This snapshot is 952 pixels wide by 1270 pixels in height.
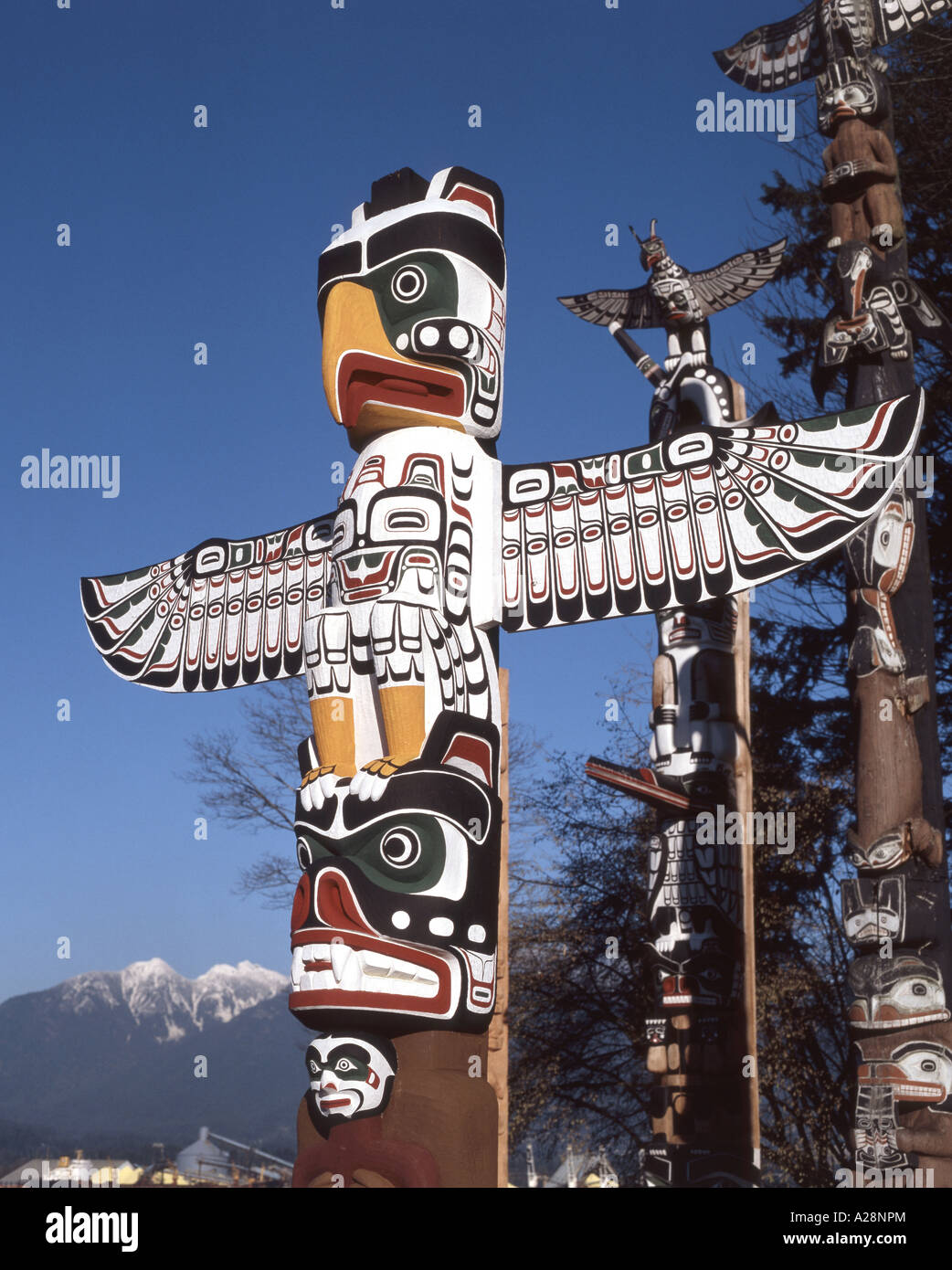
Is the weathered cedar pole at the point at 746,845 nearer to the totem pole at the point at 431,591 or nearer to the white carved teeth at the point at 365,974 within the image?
the totem pole at the point at 431,591

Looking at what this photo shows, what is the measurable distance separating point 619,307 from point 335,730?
244 inches

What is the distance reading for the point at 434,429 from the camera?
6.79m

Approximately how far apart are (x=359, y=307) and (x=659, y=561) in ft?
6.89

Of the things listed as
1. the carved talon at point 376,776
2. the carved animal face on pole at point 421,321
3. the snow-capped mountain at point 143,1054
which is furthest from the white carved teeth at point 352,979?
the snow-capped mountain at point 143,1054

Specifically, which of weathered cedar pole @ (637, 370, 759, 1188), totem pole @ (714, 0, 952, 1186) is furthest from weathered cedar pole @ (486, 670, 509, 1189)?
weathered cedar pole @ (637, 370, 759, 1188)

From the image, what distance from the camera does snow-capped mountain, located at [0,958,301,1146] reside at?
231 feet

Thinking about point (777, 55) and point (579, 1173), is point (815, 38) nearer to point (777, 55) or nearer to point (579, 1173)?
point (777, 55)

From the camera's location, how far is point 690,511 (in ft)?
21.7

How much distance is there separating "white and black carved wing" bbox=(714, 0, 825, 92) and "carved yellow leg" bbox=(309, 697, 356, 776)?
641 centimetres

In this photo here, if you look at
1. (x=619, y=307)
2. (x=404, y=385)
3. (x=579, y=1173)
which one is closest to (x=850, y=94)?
(x=619, y=307)

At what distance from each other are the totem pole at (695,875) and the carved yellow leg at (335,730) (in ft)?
8.62

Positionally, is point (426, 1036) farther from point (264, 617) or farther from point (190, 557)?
point (190, 557)

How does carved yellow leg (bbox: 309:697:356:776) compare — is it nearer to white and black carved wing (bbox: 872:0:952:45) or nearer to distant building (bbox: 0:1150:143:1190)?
distant building (bbox: 0:1150:143:1190)

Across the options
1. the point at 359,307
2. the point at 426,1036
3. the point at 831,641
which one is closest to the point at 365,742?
the point at 426,1036
